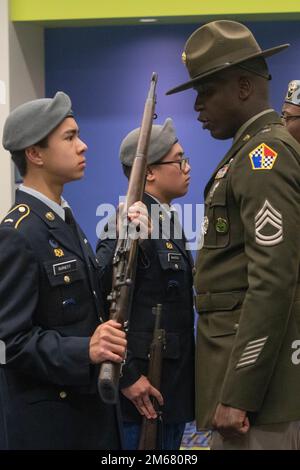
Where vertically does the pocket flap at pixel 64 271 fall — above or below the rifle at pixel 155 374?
above

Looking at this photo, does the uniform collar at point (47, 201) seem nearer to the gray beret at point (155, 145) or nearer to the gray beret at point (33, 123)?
the gray beret at point (33, 123)

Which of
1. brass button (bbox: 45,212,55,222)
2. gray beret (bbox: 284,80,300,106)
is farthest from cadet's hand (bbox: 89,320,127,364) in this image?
gray beret (bbox: 284,80,300,106)

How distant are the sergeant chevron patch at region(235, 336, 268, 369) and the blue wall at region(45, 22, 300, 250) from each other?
3.10m

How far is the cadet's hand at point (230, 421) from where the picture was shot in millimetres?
1905

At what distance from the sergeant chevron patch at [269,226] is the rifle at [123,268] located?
1.11ft

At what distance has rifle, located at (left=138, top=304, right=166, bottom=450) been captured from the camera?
252cm

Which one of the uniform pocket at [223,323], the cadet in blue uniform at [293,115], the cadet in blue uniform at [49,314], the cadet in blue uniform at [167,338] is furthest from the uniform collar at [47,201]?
the cadet in blue uniform at [293,115]

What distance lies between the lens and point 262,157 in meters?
1.93

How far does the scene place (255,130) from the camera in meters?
2.03

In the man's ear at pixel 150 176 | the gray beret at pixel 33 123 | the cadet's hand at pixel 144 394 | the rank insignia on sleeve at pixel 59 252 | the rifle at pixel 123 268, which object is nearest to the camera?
the rifle at pixel 123 268

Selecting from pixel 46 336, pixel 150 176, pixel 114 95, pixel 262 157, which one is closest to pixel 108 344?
pixel 46 336

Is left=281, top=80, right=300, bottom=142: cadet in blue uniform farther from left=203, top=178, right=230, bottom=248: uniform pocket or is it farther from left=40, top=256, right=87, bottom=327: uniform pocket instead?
left=40, top=256, right=87, bottom=327: uniform pocket
